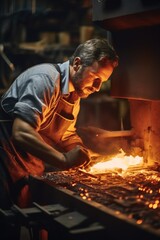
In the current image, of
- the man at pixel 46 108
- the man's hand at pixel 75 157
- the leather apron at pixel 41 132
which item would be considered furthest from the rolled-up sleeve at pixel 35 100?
the man's hand at pixel 75 157

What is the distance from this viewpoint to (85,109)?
51.0ft

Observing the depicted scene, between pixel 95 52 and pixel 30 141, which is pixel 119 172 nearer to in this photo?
pixel 30 141

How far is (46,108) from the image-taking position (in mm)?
4617

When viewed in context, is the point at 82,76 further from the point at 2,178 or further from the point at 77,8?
the point at 77,8

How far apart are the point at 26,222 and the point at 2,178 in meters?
1.00

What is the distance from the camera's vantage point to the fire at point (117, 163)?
5152 millimetres

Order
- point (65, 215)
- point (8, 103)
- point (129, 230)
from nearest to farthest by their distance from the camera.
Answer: point (129, 230) < point (65, 215) < point (8, 103)

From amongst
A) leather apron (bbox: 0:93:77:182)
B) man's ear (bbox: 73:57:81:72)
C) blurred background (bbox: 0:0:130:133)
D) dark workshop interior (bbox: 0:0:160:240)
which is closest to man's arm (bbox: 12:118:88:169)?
dark workshop interior (bbox: 0:0:160:240)

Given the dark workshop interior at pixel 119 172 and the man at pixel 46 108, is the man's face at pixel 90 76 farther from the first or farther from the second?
the dark workshop interior at pixel 119 172

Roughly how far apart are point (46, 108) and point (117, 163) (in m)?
1.37

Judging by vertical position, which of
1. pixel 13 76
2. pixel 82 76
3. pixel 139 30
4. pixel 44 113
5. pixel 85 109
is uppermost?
pixel 139 30

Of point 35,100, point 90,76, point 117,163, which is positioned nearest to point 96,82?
point 90,76

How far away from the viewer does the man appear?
14.7 ft

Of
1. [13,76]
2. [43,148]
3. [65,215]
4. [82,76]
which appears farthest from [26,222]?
[13,76]
